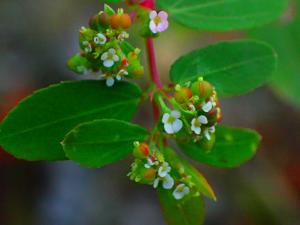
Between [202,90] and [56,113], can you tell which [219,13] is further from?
[56,113]

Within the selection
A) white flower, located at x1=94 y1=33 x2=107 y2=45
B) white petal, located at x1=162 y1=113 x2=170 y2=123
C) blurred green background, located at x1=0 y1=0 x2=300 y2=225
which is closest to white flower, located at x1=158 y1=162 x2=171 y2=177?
white petal, located at x1=162 y1=113 x2=170 y2=123

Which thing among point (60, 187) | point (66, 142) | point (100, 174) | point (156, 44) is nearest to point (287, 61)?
point (156, 44)

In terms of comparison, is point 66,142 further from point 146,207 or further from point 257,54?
point 146,207

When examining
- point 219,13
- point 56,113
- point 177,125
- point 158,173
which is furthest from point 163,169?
point 219,13

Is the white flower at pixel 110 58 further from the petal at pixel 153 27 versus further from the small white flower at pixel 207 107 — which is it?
the small white flower at pixel 207 107

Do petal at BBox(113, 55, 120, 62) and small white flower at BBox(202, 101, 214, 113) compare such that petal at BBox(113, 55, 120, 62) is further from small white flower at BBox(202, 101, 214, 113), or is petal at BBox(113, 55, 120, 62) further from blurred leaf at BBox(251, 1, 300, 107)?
blurred leaf at BBox(251, 1, 300, 107)

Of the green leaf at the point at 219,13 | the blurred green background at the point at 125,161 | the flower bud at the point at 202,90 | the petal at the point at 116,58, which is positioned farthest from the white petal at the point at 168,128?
the blurred green background at the point at 125,161
